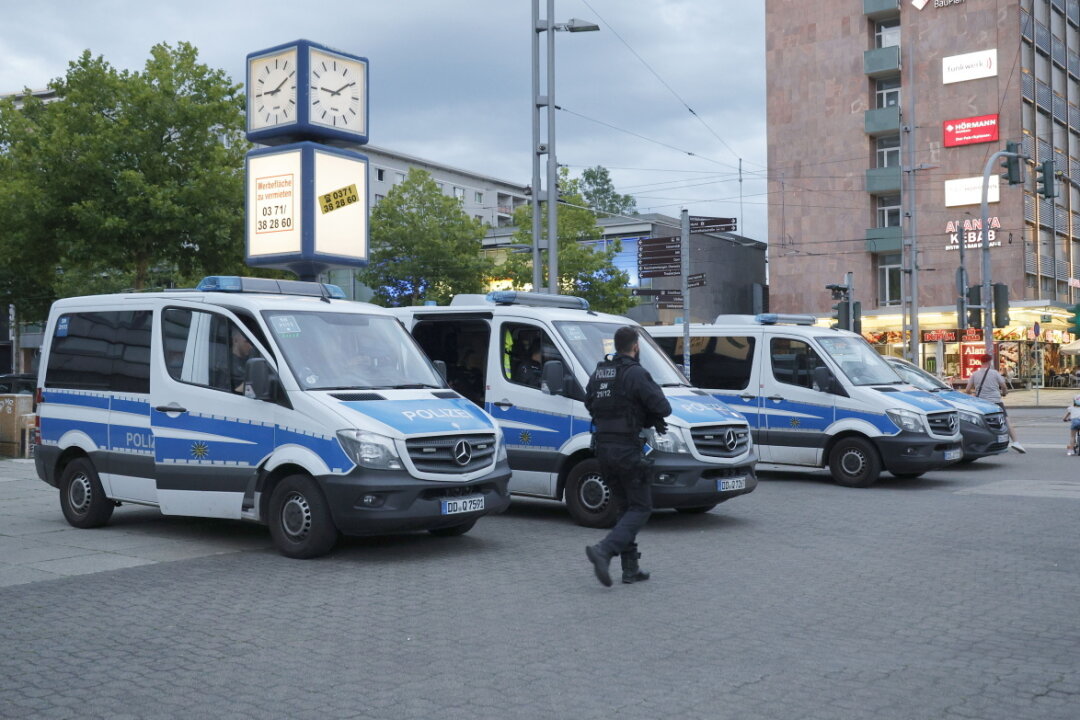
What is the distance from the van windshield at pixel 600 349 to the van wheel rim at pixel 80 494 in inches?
189

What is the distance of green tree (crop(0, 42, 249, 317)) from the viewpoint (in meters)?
27.1

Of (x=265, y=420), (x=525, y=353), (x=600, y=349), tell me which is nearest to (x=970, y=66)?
(x=600, y=349)

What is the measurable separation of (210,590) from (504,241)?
58.7 meters

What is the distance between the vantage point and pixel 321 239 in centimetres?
1638

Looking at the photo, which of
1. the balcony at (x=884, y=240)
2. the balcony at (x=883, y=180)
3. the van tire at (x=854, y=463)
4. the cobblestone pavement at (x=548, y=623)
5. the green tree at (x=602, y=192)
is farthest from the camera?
the green tree at (x=602, y=192)

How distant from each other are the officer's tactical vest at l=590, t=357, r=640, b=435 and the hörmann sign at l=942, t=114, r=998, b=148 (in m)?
45.1

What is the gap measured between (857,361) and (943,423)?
137cm

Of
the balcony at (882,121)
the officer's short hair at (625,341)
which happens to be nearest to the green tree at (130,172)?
the officer's short hair at (625,341)

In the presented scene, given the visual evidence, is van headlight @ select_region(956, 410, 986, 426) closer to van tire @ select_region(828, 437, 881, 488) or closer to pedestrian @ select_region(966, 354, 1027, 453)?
pedestrian @ select_region(966, 354, 1027, 453)

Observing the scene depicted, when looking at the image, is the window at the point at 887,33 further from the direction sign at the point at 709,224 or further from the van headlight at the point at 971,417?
the van headlight at the point at 971,417

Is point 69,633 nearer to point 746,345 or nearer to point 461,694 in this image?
point 461,694

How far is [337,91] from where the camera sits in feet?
54.8

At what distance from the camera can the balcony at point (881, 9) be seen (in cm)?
5134

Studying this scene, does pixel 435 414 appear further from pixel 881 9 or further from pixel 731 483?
pixel 881 9
